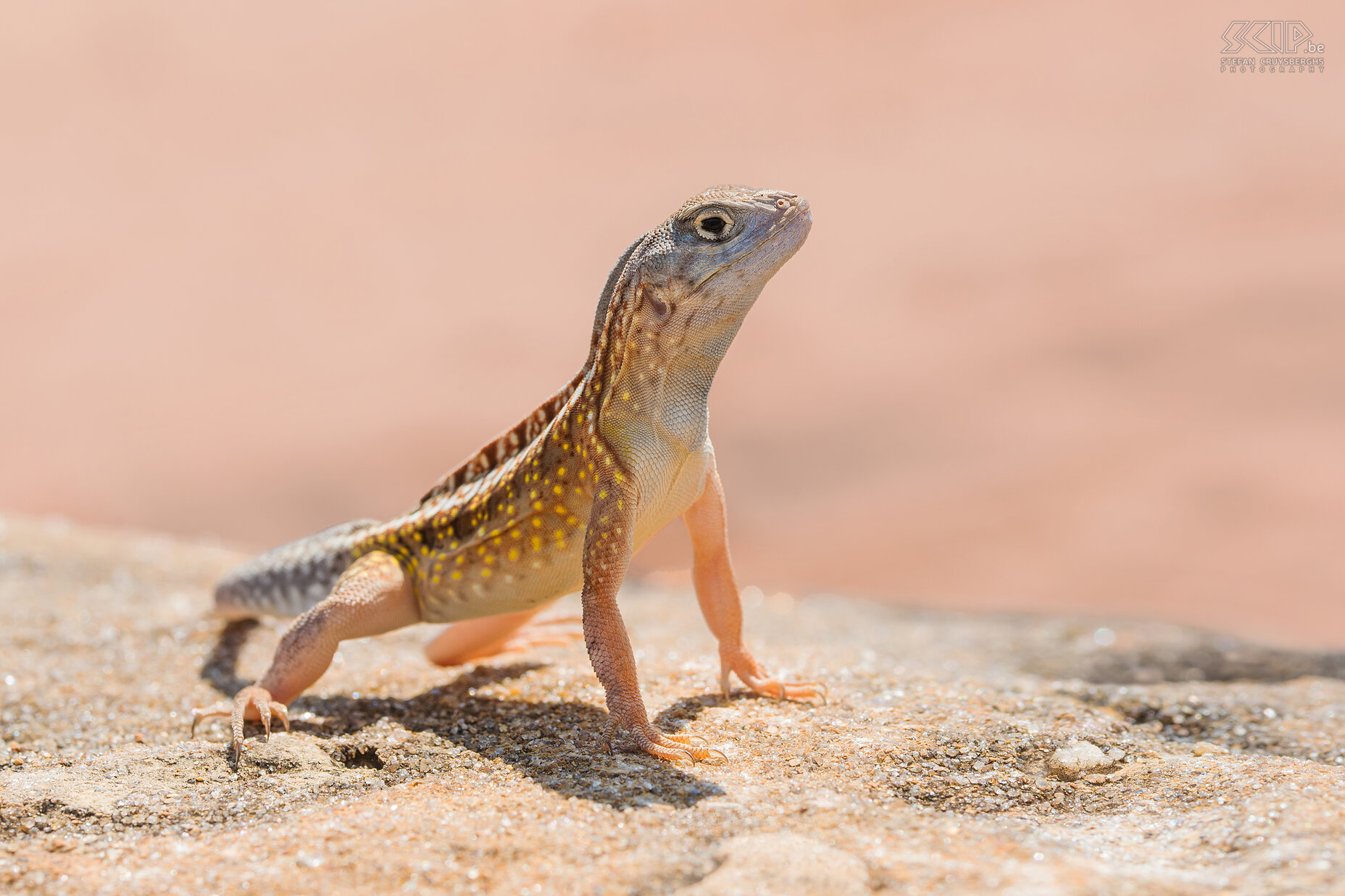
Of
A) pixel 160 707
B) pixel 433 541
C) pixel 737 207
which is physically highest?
pixel 737 207

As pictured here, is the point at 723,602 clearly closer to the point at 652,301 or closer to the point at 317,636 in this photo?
the point at 652,301

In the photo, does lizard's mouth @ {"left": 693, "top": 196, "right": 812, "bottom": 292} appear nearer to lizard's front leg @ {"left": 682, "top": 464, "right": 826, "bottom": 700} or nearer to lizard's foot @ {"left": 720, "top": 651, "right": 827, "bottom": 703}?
lizard's front leg @ {"left": 682, "top": 464, "right": 826, "bottom": 700}

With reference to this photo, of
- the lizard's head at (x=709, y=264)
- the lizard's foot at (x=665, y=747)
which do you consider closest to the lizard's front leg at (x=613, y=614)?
the lizard's foot at (x=665, y=747)

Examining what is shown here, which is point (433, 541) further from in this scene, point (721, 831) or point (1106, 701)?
point (1106, 701)

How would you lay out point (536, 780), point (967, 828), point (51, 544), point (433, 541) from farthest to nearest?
point (51, 544), point (433, 541), point (536, 780), point (967, 828)

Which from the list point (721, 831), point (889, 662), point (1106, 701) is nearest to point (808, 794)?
point (721, 831)

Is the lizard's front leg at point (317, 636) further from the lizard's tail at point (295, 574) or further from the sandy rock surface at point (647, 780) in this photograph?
the lizard's tail at point (295, 574)
